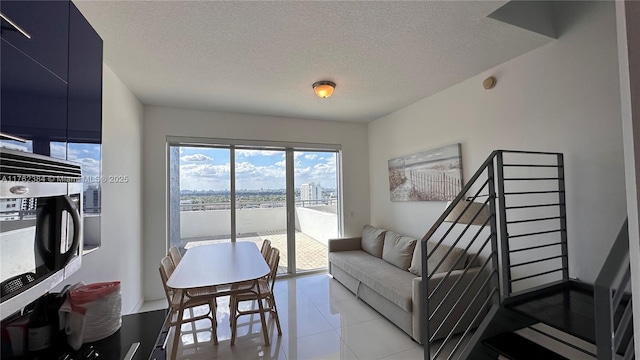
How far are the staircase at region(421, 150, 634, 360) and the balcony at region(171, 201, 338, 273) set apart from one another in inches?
97.2

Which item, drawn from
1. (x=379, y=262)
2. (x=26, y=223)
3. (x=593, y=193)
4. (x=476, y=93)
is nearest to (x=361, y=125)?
(x=476, y=93)

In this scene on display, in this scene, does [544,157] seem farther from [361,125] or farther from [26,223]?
[26,223]

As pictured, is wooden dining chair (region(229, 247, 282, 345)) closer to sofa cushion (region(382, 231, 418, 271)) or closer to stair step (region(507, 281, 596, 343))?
sofa cushion (region(382, 231, 418, 271))

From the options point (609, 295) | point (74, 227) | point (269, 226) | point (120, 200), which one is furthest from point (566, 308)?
point (120, 200)

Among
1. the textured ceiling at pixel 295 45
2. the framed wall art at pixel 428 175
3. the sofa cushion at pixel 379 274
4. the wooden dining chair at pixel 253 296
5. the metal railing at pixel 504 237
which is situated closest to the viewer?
the textured ceiling at pixel 295 45

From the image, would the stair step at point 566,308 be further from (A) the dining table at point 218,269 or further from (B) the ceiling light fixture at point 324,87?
(B) the ceiling light fixture at point 324,87

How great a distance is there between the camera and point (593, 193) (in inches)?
76.1

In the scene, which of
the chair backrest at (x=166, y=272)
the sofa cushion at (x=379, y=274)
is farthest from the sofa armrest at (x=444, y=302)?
the chair backrest at (x=166, y=272)

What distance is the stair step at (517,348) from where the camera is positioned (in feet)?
5.01

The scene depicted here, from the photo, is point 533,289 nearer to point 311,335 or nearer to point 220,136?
point 311,335

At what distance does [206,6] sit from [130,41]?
85 centimetres

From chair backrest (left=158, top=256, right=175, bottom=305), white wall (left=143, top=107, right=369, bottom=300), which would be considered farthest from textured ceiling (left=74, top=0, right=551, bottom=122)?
chair backrest (left=158, top=256, right=175, bottom=305)

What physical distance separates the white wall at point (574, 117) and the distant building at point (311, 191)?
239 cm

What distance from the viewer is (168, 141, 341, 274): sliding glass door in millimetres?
3871
